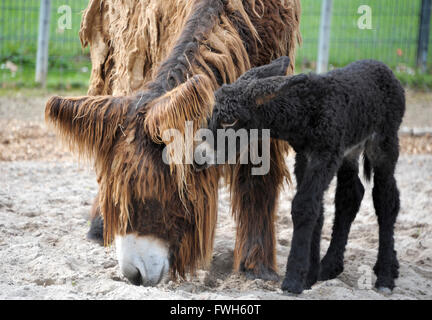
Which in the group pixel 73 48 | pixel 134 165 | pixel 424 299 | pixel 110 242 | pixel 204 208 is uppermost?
pixel 73 48

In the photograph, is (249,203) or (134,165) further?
(249,203)

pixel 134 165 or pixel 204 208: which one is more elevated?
pixel 134 165

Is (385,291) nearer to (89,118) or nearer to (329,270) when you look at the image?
(329,270)

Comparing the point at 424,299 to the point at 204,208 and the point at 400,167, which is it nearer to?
the point at 204,208

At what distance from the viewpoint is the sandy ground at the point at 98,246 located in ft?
12.1

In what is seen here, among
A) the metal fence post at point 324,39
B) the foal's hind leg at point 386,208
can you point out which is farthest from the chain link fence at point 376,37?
the foal's hind leg at point 386,208

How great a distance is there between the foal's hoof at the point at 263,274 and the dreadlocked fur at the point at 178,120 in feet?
0.14

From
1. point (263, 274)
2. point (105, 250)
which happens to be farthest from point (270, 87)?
point (105, 250)

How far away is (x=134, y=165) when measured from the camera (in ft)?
11.4

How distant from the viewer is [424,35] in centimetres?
1195

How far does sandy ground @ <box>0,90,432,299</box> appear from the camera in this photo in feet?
12.1

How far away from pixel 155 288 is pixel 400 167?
4660mm
